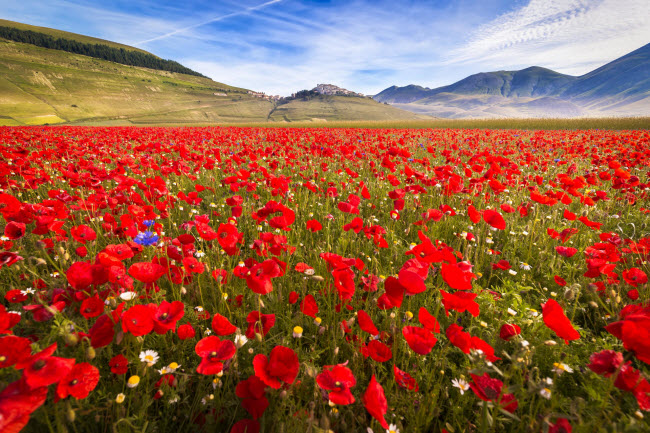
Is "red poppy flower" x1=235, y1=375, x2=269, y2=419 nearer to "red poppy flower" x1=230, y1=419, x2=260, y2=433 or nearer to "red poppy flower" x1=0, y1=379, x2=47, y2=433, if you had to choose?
"red poppy flower" x1=230, y1=419, x2=260, y2=433

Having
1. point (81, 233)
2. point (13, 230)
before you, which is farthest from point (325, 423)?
point (13, 230)

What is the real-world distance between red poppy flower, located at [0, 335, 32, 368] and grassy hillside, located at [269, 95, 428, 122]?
405 ft

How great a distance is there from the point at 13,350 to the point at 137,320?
38 cm

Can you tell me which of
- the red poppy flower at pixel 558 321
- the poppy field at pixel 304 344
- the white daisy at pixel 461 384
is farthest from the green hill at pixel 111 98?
the red poppy flower at pixel 558 321

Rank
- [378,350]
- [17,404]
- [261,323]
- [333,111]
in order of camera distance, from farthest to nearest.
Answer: [333,111]
[261,323]
[378,350]
[17,404]

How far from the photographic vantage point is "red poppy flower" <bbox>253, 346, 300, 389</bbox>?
1.16 m

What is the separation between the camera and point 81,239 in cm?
212

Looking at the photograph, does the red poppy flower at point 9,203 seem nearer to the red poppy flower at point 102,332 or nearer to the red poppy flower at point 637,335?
the red poppy flower at point 102,332

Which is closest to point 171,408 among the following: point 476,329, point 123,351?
point 123,351

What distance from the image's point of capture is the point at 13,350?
1012mm

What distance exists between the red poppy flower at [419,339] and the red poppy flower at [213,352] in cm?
78

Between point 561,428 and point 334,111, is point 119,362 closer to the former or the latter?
point 561,428

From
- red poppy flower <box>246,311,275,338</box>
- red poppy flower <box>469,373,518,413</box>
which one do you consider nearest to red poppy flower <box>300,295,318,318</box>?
red poppy flower <box>246,311,275,338</box>

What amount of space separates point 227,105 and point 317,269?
14088cm
